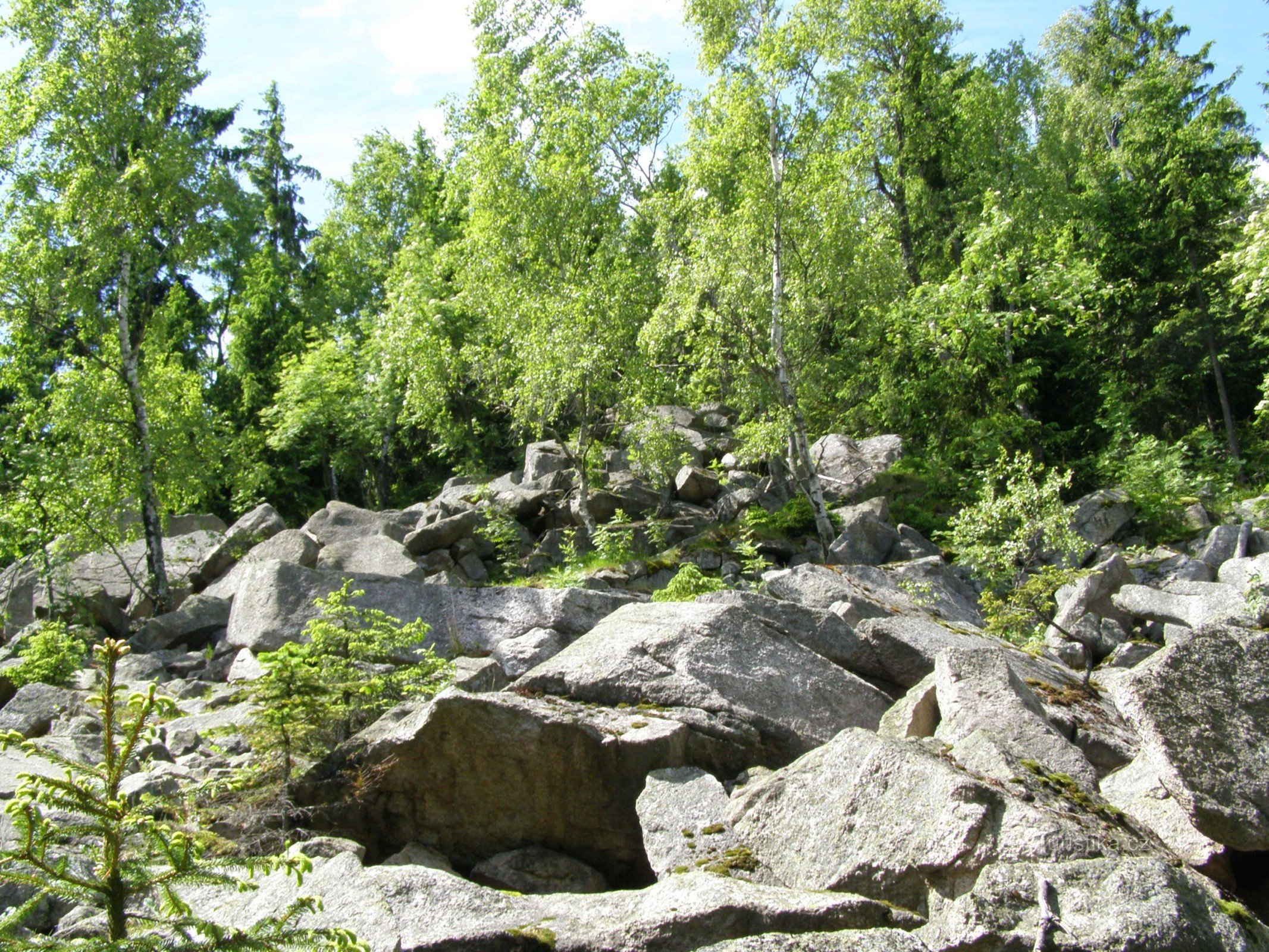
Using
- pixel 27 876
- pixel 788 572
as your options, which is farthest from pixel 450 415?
pixel 27 876

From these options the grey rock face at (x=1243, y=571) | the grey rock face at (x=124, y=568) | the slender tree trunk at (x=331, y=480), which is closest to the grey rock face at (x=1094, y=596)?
the grey rock face at (x=1243, y=571)

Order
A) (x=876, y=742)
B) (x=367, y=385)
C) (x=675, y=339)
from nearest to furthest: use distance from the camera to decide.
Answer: (x=876, y=742) → (x=675, y=339) → (x=367, y=385)

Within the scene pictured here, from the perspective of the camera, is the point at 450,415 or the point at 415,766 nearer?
the point at 415,766

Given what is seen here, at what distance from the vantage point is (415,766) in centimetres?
725

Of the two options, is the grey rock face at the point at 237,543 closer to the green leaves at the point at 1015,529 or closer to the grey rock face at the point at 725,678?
the grey rock face at the point at 725,678

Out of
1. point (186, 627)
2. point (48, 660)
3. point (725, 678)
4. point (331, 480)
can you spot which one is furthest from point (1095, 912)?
point (331, 480)

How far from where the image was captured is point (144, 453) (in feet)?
63.3

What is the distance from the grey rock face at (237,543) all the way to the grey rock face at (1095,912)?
17.4m

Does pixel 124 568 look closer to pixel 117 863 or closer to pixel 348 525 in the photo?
pixel 348 525

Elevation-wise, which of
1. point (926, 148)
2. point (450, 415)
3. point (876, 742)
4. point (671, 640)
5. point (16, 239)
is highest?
point (926, 148)

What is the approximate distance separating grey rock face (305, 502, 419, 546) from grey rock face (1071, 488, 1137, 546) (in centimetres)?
1363

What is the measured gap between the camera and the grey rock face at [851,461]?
2084 centimetres

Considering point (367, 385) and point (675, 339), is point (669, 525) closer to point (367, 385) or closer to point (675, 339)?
point (675, 339)

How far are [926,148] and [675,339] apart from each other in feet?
40.9
